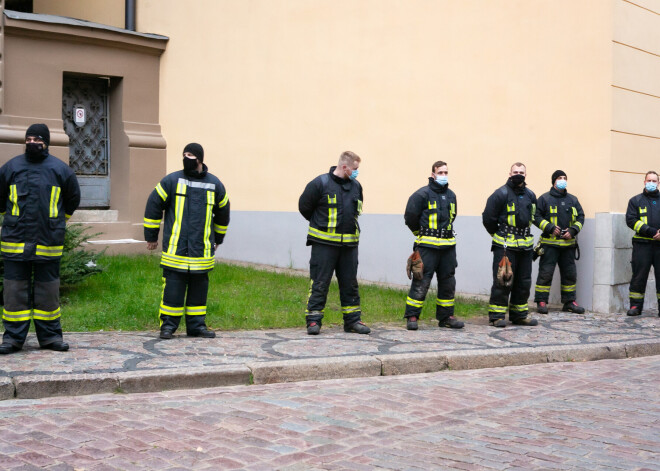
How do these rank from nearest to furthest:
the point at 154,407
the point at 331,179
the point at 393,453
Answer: the point at 393,453 < the point at 154,407 < the point at 331,179

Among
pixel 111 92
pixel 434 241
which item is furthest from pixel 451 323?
pixel 111 92

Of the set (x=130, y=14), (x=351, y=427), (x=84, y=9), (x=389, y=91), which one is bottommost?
(x=351, y=427)

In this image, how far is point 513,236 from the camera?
1005 centimetres

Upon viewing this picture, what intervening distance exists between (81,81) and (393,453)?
1230cm

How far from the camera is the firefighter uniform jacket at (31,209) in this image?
7133mm

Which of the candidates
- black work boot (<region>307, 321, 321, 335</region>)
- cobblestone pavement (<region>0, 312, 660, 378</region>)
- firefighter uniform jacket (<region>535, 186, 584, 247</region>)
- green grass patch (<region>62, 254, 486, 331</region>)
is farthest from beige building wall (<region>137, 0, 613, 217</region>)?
black work boot (<region>307, 321, 321, 335</region>)

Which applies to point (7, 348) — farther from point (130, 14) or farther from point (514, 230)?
point (130, 14)

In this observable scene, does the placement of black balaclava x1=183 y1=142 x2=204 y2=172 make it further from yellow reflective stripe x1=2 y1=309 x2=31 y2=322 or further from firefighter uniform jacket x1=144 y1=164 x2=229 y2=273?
yellow reflective stripe x1=2 y1=309 x2=31 y2=322

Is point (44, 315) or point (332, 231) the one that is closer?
point (44, 315)

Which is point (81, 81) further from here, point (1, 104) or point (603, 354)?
point (603, 354)

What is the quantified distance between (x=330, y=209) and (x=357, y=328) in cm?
136

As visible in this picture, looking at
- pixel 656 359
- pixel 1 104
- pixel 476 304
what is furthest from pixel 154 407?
pixel 1 104

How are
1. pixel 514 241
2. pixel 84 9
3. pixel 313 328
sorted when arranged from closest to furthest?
pixel 313 328 → pixel 514 241 → pixel 84 9

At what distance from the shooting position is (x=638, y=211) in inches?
448
